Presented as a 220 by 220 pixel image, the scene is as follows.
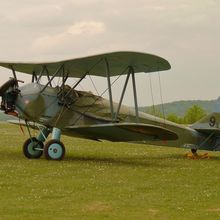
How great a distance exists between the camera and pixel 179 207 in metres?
7.53

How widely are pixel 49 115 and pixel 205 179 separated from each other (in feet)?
18.7

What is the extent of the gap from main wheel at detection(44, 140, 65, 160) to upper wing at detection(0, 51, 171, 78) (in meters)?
2.34

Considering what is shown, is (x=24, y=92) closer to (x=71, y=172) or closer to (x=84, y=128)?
(x=84, y=128)

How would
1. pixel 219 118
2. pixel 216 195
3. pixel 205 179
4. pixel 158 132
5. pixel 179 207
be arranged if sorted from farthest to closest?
pixel 219 118 → pixel 158 132 → pixel 205 179 → pixel 216 195 → pixel 179 207

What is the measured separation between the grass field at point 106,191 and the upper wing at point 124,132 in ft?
3.42

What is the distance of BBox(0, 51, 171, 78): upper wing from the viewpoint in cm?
1351

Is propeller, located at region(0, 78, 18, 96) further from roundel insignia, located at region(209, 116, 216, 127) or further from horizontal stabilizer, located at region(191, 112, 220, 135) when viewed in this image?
roundel insignia, located at region(209, 116, 216, 127)

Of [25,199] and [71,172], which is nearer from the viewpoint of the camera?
[25,199]

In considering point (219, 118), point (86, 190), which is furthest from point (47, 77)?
point (86, 190)

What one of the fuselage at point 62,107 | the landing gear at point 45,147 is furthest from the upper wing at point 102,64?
the landing gear at point 45,147

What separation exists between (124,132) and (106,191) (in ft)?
17.5

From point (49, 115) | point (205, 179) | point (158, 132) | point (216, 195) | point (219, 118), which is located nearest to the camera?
point (216, 195)

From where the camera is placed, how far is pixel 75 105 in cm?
1509

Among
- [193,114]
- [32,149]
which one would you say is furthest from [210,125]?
[193,114]
